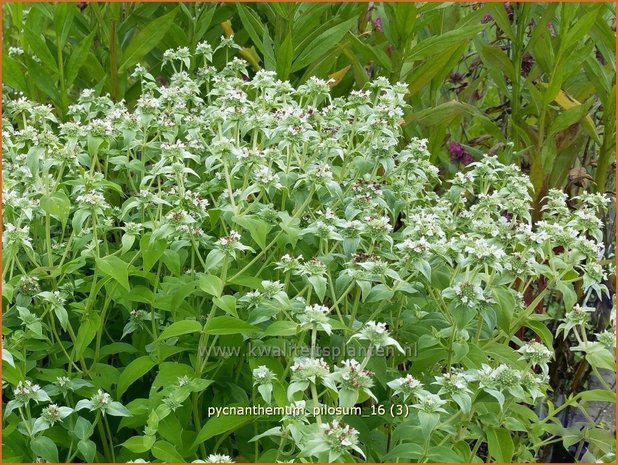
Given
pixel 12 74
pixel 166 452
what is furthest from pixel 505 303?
pixel 12 74

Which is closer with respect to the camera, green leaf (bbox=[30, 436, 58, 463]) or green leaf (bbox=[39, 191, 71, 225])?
green leaf (bbox=[30, 436, 58, 463])

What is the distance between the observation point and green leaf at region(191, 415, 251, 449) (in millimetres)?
1725

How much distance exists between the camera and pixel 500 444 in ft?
5.86

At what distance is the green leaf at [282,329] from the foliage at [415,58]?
3.85 feet

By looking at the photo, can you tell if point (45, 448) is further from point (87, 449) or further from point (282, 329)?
point (282, 329)

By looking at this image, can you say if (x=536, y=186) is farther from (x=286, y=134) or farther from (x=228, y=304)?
(x=228, y=304)

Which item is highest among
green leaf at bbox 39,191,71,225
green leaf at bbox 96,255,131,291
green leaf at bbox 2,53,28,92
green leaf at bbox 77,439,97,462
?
green leaf at bbox 2,53,28,92

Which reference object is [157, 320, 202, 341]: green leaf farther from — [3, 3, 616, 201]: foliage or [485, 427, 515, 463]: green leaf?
[3, 3, 616, 201]: foliage

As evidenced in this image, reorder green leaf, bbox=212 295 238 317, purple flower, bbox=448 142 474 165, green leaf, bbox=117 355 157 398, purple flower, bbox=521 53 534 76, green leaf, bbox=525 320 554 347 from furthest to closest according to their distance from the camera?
purple flower, bbox=521 53 534 76 < purple flower, bbox=448 142 474 165 < green leaf, bbox=525 320 554 347 < green leaf, bbox=117 355 157 398 < green leaf, bbox=212 295 238 317

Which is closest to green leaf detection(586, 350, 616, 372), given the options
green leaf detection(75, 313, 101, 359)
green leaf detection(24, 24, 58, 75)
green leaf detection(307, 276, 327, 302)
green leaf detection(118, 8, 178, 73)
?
green leaf detection(307, 276, 327, 302)

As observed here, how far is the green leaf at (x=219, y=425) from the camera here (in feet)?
5.66

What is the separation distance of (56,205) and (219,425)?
623 mm

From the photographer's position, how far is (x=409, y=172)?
2188mm

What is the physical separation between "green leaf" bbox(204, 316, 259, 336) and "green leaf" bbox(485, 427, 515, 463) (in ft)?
1.79
